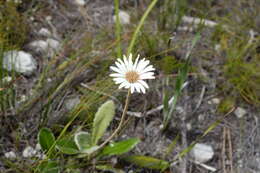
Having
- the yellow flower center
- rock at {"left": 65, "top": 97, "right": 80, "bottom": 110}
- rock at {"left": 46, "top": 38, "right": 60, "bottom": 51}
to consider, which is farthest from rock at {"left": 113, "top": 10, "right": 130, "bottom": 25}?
the yellow flower center

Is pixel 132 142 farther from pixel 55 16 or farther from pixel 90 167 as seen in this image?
pixel 55 16

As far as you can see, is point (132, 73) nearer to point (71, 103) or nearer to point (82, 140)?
point (82, 140)

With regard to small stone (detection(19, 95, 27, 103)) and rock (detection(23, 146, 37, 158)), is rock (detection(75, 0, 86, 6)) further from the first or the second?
rock (detection(23, 146, 37, 158))

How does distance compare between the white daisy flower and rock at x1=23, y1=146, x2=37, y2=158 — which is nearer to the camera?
the white daisy flower

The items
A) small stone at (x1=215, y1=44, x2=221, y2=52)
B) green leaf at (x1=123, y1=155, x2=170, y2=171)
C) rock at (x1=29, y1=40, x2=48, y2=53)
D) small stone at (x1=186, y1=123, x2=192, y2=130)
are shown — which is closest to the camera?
green leaf at (x1=123, y1=155, x2=170, y2=171)

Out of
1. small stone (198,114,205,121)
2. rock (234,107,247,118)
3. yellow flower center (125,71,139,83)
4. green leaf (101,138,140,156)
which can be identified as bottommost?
green leaf (101,138,140,156)

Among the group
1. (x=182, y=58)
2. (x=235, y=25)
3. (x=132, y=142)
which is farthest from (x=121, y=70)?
(x=235, y=25)

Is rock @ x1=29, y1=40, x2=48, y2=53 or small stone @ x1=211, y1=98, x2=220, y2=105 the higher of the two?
rock @ x1=29, y1=40, x2=48, y2=53
